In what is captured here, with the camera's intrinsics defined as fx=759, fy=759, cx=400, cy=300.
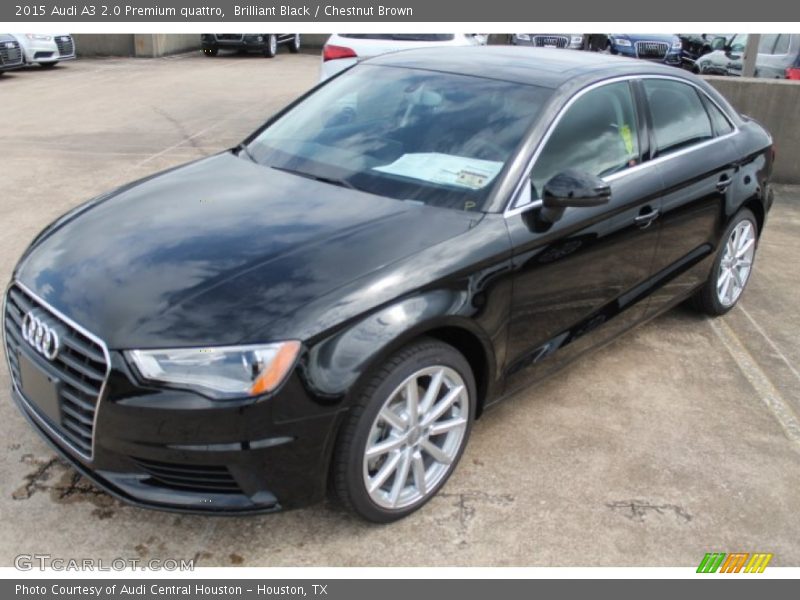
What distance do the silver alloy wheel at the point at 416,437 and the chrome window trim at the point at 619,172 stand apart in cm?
76

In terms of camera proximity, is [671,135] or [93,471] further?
[671,135]

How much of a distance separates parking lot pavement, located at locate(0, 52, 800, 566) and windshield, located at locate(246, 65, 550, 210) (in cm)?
119

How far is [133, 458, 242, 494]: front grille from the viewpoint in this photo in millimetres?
2449

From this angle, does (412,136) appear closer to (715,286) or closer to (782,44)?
(715,286)

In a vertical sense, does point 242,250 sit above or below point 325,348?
above

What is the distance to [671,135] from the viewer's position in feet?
13.2

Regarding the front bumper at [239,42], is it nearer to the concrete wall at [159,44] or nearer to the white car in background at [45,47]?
the concrete wall at [159,44]

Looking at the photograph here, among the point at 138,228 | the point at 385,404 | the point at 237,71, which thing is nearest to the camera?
the point at 385,404

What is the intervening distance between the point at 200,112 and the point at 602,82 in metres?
8.92

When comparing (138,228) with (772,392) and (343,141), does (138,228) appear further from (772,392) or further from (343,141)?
(772,392)

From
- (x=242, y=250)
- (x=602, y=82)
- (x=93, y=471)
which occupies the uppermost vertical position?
(x=602, y=82)

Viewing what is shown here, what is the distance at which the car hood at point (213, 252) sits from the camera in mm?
2445

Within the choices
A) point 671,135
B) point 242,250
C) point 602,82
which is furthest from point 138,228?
point 671,135

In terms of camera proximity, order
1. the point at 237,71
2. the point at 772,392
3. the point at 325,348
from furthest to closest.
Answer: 1. the point at 237,71
2. the point at 772,392
3. the point at 325,348
